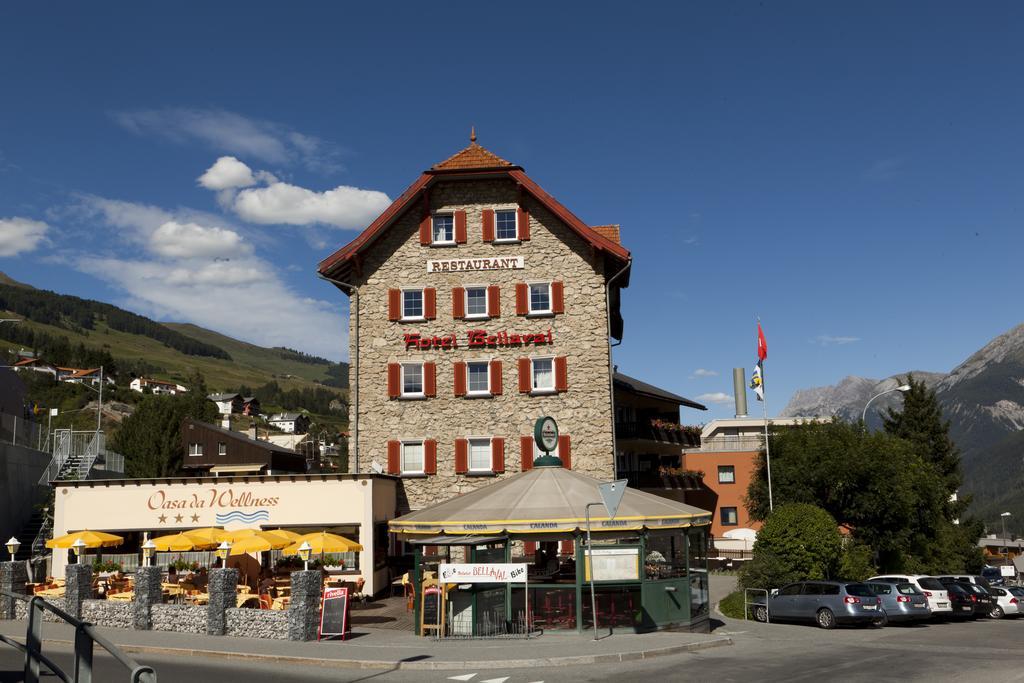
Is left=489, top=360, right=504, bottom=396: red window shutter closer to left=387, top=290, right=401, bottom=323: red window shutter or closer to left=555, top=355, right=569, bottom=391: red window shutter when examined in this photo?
left=555, top=355, right=569, bottom=391: red window shutter

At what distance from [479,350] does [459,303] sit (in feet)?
7.04

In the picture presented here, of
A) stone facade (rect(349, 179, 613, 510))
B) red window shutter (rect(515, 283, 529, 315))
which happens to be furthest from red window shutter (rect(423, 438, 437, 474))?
red window shutter (rect(515, 283, 529, 315))

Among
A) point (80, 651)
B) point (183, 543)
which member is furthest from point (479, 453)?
point (80, 651)

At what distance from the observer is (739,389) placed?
80.4 meters

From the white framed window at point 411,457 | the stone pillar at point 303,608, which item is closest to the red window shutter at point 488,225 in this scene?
the white framed window at point 411,457

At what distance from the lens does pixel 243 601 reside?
81.7 ft

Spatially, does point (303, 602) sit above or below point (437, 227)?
below

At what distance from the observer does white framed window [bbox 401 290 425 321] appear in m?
37.7

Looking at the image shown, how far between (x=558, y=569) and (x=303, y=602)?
7910 millimetres

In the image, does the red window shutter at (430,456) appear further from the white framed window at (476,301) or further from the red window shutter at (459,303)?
the white framed window at (476,301)

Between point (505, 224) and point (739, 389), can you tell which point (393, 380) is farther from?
point (739, 389)

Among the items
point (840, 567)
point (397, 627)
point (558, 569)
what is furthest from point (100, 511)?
point (840, 567)

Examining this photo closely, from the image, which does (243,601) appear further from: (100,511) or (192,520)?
(100,511)

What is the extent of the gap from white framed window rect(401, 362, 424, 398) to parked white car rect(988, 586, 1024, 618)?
22718 millimetres
